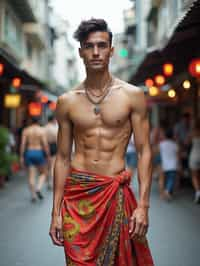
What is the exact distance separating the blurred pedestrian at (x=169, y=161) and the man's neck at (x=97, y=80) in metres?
8.03

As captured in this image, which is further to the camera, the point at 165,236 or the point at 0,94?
the point at 0,94

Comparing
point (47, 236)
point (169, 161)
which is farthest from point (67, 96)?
point (169, 161)

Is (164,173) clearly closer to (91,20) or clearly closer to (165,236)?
(165,236)

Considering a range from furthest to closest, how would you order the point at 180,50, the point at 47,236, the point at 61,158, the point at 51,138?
the point at 51,138, the point at 180,50, the point at 47,236, the point at 61,158

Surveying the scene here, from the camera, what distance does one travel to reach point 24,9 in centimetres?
2661

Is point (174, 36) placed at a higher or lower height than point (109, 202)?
higher

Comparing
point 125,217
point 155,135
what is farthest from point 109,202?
point 155,135

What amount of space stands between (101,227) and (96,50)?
3.91ft

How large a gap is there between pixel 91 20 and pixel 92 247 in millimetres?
1538

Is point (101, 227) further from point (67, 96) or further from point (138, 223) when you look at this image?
point (67, 96)

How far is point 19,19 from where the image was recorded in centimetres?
2841

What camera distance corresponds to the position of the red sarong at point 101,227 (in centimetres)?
351

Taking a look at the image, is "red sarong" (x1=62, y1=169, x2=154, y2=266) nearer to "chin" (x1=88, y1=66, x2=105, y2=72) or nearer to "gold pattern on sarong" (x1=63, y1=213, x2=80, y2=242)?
"gold pattern on sarong" (x1=63, y1=213, x2=80, y2=242)

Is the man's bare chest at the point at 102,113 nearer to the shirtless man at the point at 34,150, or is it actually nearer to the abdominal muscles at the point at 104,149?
the abdominal muscles at the point at 104,149
